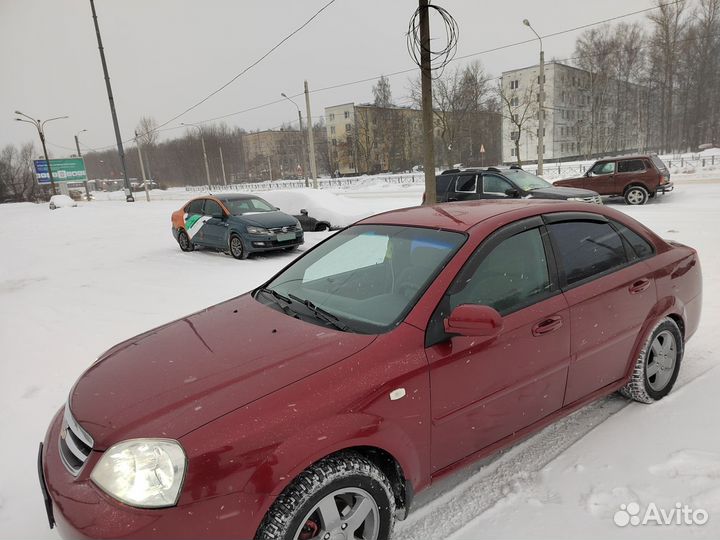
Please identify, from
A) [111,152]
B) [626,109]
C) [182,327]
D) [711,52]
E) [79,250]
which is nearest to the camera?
[182,327]

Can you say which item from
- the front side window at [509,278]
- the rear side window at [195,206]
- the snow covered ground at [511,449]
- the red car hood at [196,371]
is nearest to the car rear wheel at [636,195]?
the snow covered ground at [511,449]

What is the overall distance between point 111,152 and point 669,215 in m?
133

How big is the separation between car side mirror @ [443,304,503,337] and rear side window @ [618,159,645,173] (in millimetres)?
15699

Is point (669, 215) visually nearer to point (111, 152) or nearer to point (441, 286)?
point (441, 286)

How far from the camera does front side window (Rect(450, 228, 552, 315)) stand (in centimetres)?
236

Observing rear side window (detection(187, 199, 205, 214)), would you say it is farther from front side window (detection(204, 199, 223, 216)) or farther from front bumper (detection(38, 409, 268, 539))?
front bumper (detection(38, 409, 268, 539))

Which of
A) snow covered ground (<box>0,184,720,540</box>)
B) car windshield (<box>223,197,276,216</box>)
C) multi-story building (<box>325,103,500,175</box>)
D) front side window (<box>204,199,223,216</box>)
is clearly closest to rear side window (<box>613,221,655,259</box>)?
snow covered ground (<box>0,184,720,540</box>)

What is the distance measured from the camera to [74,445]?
77.4 inches

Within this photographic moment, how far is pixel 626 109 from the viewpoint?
53.0m

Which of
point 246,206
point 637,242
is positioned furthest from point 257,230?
point 637,242

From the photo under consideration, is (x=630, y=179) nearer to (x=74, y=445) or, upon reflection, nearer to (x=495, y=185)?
(x=495, y=185)

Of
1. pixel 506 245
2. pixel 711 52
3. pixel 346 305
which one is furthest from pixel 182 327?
pixel 711 52

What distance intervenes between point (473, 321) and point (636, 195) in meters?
15.8

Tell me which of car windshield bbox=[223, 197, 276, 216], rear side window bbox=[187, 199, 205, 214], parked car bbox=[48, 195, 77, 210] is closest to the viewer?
car windshield bbox=[223, 197, 276, 216]
